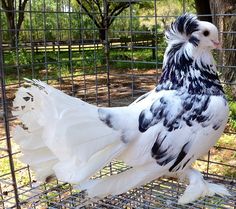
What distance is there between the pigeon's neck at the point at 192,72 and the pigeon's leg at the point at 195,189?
0.39 metres

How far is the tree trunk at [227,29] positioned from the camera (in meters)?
Result: 3.13

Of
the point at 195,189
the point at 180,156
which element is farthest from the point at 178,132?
the point at 195,189

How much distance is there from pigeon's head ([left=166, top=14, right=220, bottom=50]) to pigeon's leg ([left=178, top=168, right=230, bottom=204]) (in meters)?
0.60

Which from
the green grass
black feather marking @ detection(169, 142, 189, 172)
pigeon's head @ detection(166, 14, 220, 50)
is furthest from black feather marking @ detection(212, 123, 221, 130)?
the green grass

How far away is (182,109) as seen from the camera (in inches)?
69.9

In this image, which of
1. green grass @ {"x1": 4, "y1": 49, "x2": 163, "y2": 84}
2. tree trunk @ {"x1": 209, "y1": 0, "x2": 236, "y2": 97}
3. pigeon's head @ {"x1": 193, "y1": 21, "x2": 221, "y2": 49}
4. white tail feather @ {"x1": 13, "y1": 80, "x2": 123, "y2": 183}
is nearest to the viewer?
white tail feather @ {"x1": 13, "y1": 80, "x2": 123, "y2": 183}

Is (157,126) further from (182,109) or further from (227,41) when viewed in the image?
(227,41)

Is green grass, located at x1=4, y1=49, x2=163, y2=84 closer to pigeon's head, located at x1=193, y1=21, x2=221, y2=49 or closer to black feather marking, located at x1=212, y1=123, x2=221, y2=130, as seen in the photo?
pigeon's head, located at x1=193, y1=21, x2=221, y2=49

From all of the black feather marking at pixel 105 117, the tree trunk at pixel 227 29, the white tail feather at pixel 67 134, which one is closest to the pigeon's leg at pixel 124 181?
the white tail feather at pixel 67 134

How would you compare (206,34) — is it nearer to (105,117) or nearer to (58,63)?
(105,117)

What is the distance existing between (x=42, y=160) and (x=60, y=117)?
293 mm

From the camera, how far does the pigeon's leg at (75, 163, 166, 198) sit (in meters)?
1.73

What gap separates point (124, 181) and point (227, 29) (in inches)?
72.4


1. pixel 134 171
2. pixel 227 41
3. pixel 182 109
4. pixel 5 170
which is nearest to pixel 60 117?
pixel 134 171
